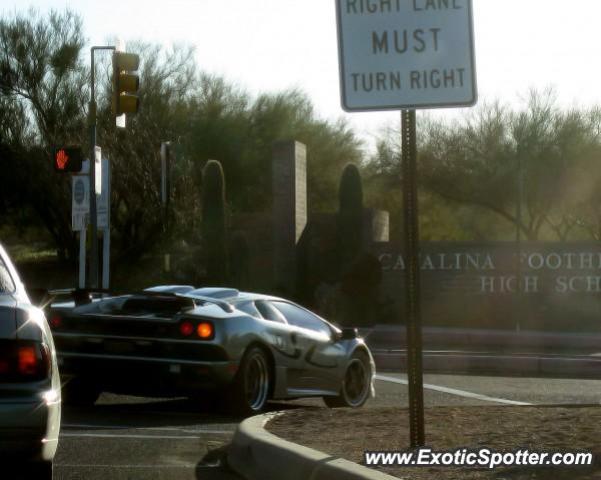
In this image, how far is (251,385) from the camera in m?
12.4

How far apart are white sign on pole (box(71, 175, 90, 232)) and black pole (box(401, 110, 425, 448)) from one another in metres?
15.9

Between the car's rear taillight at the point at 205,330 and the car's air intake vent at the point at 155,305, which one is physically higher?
the car's air intake vent at the point at 155,305

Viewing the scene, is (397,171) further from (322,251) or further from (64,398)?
(64,398)

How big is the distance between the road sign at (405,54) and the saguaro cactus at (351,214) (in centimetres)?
2738

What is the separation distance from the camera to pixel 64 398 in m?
12.7

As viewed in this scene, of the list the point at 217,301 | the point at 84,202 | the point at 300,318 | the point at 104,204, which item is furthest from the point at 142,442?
the point at 104,204

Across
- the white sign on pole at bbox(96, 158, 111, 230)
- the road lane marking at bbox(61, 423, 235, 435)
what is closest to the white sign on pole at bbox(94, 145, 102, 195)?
the white sign on pole at bbox(96, 158, 111, 230)

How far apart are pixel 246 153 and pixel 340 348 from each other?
1458 inches

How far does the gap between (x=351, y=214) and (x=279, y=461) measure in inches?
1092

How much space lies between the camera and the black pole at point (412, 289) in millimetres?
7906

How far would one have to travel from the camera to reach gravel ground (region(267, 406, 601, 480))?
7.07 m

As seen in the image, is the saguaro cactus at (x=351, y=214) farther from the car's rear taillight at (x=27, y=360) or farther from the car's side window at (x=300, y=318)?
the car's rear taillight at (x=27, y=360)

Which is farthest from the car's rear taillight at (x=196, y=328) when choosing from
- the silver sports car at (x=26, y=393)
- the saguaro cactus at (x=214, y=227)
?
the saguaro cactus at (x=214, y=227)

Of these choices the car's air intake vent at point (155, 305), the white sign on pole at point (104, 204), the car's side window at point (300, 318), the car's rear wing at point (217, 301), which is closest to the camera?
the car's air intake vent at point (155, 305)
